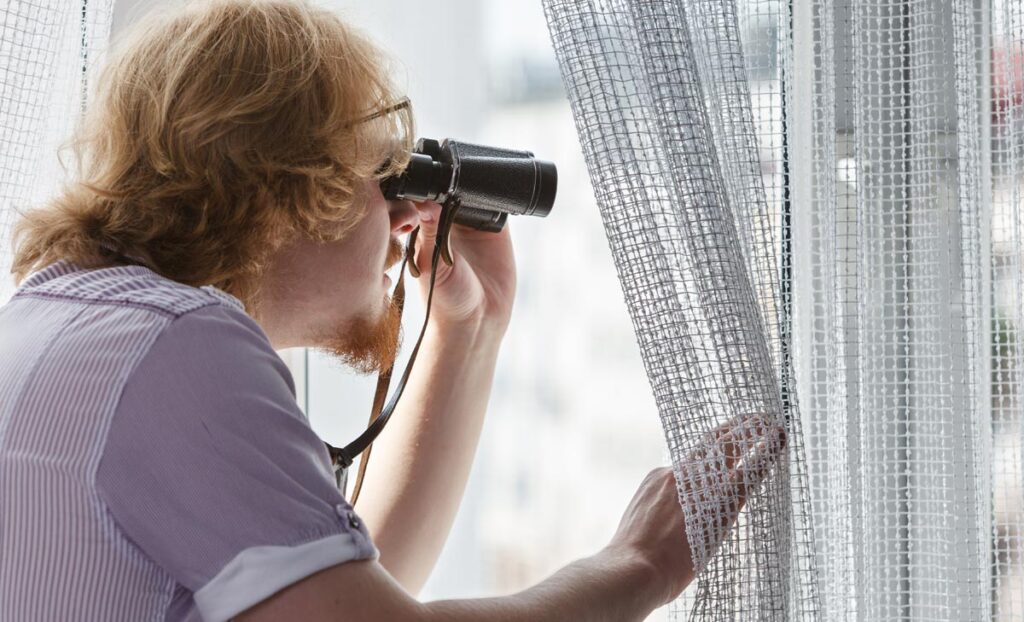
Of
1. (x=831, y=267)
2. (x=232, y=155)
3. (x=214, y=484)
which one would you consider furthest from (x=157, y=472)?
(x=831, y=267)

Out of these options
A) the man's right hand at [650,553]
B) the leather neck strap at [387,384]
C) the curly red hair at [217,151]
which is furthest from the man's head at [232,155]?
the man's right hand at [650,553]

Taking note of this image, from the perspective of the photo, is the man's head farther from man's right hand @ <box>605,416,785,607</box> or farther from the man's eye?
man's right hand @ <box>605,416,785,607</box>

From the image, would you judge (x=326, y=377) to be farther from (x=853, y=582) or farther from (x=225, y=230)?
(x=853, y=582)

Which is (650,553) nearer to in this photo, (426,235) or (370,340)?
(370,340)

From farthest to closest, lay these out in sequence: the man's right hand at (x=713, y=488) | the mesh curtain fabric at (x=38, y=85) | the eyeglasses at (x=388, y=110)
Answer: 1. the mesh curtain fabric at (x=38, y=85)
2. the eyeglasses at (x=388, y=110)
3. the man's right hand at (x=713, y=488)

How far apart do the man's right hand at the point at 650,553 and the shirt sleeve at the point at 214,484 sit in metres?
0.05

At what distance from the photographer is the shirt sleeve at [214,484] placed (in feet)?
1.76

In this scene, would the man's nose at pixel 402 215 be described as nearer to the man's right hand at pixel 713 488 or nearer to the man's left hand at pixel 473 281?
the man's left hand at pixel 473 281

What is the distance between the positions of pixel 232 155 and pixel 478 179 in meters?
0.26

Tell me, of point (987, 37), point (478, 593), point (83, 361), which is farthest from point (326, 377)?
point (987, 37)

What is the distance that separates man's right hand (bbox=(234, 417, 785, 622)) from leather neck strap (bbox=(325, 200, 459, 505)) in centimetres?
27

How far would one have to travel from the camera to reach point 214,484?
21.2 inches

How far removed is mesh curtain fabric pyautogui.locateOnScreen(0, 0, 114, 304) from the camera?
0.89 m

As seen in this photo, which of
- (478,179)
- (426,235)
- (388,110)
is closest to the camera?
(388,110)
